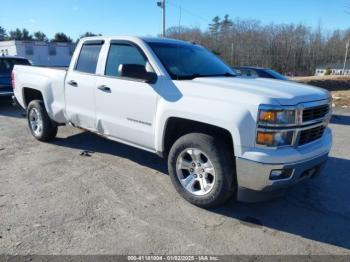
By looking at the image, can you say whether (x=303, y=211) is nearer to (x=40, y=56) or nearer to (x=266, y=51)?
(x=40, y=56)

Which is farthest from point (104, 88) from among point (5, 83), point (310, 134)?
point (5, 83)

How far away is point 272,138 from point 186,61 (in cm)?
190

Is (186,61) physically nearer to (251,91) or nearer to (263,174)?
(251,91)

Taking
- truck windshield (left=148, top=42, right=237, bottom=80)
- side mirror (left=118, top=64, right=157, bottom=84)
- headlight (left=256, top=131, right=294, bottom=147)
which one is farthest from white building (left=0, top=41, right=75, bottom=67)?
headlight (left=256, top=131, right=294, bottom=147)

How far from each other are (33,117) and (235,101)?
470 cm

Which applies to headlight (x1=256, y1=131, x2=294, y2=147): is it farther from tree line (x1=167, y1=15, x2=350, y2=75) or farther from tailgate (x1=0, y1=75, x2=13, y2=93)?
tree line (x1=167, y1=15, x2=350, y2=75)

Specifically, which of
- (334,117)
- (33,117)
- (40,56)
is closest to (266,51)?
(40,56)

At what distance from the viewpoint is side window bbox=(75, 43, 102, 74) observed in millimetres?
4988

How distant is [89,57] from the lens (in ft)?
16.9

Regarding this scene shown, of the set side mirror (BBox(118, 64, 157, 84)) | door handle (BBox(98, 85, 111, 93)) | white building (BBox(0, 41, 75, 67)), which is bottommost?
door handle (BBox(98, 85, 111, 93))

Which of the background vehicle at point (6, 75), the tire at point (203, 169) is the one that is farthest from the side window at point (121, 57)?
the background vehicle at point (6, 75)

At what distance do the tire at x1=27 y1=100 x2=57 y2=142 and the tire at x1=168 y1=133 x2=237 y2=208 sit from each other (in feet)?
10.6

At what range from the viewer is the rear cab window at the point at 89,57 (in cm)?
498

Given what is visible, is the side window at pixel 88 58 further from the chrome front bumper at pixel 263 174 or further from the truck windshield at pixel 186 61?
the chrome front bumper at pixel 263 174
